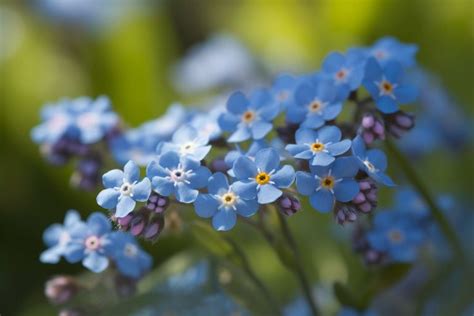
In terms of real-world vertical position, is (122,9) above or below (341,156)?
above

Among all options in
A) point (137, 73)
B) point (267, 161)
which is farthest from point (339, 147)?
point (137, 73)

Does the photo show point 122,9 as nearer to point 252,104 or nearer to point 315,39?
point 315,39

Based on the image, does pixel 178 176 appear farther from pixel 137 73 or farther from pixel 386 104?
pixel 137 73

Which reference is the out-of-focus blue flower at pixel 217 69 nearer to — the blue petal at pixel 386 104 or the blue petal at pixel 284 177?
the blue petal at pixel 386 104

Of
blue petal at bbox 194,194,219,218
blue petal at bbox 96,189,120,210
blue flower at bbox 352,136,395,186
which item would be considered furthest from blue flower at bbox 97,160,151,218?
blue flower at bbox 352,136,395,186

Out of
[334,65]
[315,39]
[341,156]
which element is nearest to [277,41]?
[315,39]
